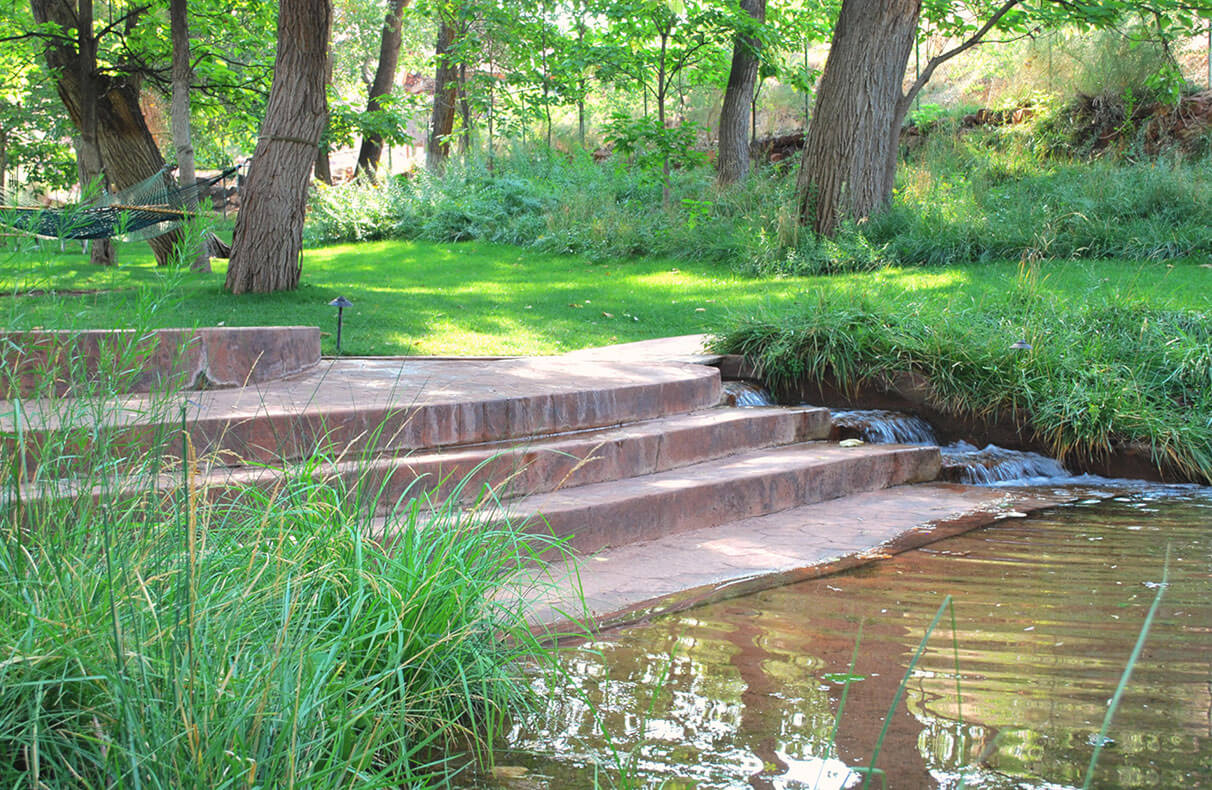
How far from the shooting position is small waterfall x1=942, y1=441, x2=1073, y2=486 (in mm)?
5871

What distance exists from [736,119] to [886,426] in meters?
9.83

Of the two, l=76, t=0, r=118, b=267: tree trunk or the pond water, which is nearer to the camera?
the pond water

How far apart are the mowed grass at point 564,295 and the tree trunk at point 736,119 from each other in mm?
→ 3109

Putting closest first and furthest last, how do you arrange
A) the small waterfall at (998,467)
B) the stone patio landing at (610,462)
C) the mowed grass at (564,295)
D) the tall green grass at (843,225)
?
the stone patio landing at (610,462)
the small waterfall at (998,467)
the mowed grass at (564,295)
the tall green grass at (843,225)

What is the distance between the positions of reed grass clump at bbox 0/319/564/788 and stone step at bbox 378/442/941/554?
0.95 metres

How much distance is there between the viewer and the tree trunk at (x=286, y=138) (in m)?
8.62

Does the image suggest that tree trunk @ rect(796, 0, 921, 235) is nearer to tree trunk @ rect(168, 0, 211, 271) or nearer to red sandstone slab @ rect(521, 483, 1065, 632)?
red sandstone slab @ rect(521, 483, 1065, 632)

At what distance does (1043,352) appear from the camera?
633 cm

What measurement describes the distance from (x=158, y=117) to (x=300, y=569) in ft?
85.7

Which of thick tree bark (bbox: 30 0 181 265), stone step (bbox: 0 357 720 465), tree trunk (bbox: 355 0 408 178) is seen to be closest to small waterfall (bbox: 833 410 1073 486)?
stone step (bbox: 0 357 720 465)

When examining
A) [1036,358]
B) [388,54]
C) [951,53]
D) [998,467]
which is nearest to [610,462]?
[998,467]

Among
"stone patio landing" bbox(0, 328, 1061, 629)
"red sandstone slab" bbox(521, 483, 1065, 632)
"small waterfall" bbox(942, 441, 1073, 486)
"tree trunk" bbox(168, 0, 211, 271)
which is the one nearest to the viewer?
"red sandstone slab" bbox(521, 483, 1065, 632)

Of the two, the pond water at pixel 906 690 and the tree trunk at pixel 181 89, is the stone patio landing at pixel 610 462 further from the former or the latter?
the tree trunk at pixel 181 89

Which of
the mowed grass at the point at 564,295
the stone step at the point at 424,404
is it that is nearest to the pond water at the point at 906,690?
the stone step at the point at 424,404
